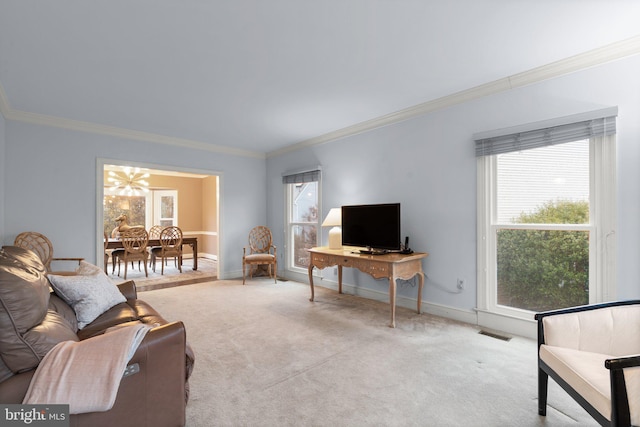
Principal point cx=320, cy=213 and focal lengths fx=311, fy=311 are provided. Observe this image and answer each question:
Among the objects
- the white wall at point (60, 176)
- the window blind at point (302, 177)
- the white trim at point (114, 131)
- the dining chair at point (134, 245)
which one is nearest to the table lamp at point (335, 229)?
the window blind at point (302, 177)

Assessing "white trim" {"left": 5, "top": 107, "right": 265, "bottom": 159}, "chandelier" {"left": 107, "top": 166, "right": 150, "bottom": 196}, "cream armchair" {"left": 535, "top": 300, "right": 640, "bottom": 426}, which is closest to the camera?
"cream armchair" {"left": 535, "top": 300, "right": 640, "bottom": 426}

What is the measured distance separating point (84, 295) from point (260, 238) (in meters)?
3.93

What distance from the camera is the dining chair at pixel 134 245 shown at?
228 inches

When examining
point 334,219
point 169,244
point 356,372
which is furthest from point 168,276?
point 356,372

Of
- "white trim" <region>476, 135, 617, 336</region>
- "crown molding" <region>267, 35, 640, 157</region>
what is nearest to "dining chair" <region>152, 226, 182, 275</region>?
"crown molding" <region>267, 35, 640, 157</region>

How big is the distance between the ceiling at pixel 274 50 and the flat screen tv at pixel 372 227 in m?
1.23

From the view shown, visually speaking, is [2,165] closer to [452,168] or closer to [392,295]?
[392,295]

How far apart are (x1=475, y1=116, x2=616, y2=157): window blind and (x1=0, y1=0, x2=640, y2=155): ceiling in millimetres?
564

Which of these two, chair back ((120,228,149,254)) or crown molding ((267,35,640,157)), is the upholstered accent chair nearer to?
chair back ((120,228,149,254))

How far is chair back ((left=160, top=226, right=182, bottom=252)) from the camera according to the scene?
6375 mm

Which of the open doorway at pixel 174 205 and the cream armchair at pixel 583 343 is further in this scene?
the open doorway at pixel 174 205

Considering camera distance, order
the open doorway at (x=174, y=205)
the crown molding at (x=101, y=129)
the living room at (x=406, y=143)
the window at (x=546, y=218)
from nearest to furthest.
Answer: the living room at (x=406, y=143) → the window at (x=546, y=218) → the crown molding at (x=101, y=129) → the open doorway at (x=174, y=205)

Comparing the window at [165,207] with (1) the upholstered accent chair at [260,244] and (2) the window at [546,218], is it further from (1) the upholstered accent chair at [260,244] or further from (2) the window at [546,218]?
(2) the window at [546,218]

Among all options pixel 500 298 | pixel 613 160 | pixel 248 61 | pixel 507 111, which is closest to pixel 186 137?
pixel 248 61
